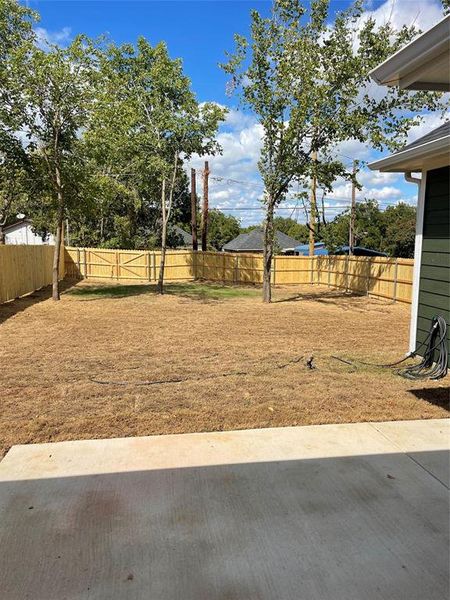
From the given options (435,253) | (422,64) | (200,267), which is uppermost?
(422,64)

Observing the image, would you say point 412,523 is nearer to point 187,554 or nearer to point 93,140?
point 187,554

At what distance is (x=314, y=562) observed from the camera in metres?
2.07

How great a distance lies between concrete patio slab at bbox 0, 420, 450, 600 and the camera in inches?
76.7

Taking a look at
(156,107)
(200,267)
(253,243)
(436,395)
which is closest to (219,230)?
(253,243)

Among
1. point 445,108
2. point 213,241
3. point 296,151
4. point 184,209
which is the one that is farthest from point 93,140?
point 213,241

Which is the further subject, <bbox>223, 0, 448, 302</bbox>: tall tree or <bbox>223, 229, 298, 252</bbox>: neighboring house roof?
<bbox>223, 229, 298, 252</bbox>: neighboring house roof

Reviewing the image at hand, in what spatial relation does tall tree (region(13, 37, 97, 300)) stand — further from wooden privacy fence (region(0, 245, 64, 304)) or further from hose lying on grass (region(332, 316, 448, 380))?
hose lying on grass (region(332, 316, 448, 380))

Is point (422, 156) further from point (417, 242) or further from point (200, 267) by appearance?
point (200, 267)

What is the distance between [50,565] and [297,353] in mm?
5075

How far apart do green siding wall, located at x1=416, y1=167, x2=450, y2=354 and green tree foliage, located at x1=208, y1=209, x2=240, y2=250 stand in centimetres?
5417

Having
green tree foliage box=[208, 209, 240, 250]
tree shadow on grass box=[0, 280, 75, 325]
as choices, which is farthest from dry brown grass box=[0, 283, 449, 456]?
green tree foliage box=[208, 209, 240, 250]

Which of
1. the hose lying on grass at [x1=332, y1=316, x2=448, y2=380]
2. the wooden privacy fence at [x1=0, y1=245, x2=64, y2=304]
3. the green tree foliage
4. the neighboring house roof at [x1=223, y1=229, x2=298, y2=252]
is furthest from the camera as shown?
the green tree foliage

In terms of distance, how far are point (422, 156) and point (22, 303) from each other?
10.4m

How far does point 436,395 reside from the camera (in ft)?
15.4
